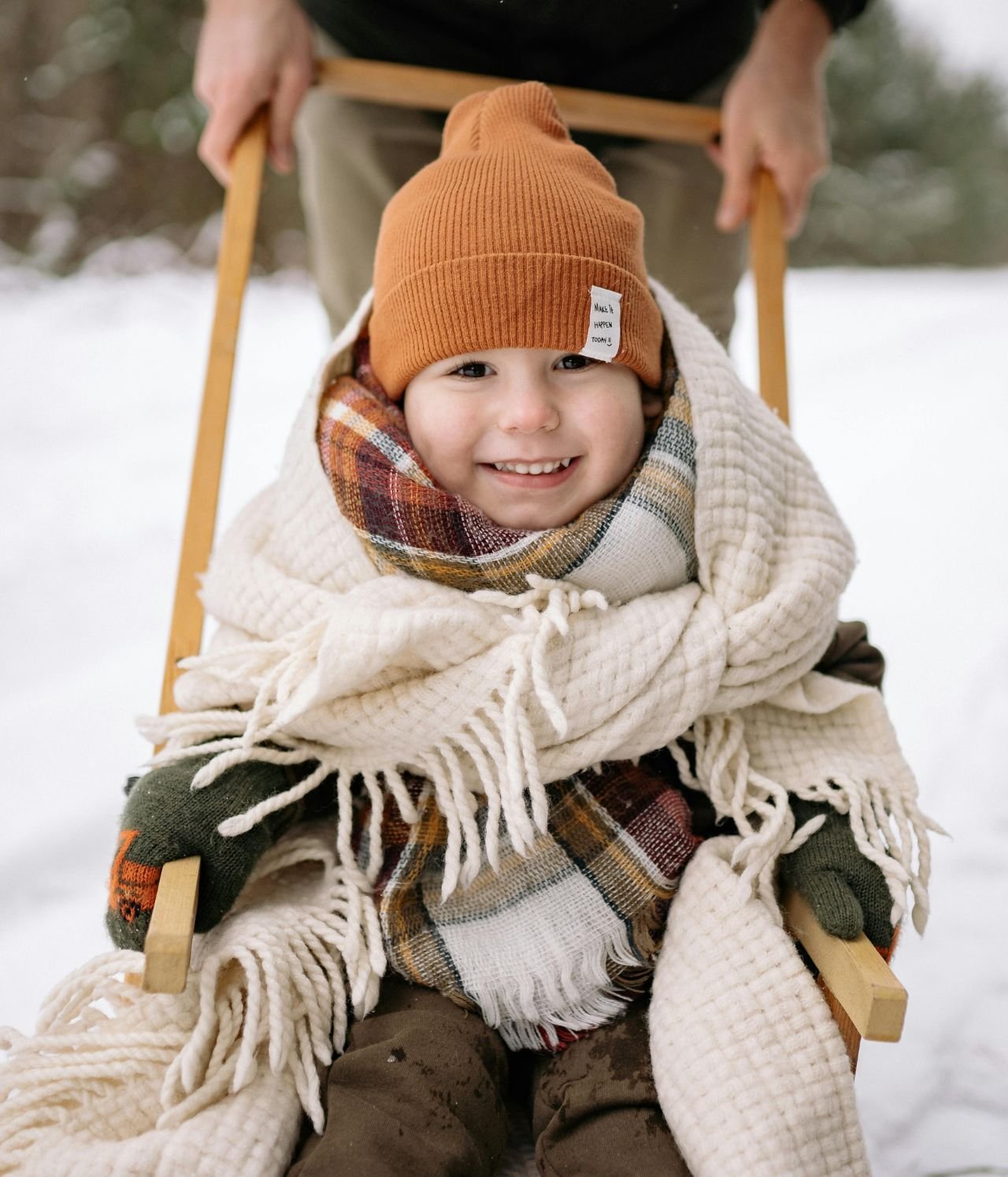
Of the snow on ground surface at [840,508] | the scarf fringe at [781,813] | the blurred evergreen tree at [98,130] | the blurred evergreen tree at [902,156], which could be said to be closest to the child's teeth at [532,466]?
the scarf fringe at [781,813]

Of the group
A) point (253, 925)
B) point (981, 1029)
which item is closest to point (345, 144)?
point (253, 925)

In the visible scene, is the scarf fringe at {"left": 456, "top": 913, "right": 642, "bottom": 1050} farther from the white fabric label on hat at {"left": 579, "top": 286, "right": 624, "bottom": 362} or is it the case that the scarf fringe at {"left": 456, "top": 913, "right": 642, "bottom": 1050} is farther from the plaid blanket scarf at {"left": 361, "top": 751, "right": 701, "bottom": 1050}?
the white fabric label on hat at {"left": 579, "top": 286, "right": 624, "bottom": 362}

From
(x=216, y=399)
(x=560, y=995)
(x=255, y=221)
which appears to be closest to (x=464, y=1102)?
(x=560, y=995)

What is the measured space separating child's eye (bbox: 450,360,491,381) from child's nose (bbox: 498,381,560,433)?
0.03m

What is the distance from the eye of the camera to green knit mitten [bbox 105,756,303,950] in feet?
2.50

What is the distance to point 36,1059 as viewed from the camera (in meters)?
0.78

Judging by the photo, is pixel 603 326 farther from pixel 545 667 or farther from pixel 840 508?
pixel 840 508

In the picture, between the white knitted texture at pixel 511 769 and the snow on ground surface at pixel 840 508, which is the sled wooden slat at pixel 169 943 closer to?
the white knitted texture at pixel 511 769

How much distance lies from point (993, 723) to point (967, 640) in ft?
0.71

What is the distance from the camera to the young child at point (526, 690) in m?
0.78

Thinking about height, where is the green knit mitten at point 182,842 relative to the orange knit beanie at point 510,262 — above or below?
below

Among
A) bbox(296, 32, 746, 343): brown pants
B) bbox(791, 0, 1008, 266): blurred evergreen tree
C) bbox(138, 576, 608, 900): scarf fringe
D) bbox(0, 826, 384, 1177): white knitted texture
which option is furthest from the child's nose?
bbox(791, 0, 1008, 266): blurred evergreen tree

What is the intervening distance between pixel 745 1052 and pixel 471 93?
2.89 ft

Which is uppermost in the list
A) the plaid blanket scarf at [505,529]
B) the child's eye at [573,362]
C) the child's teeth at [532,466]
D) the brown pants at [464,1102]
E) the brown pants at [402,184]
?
the brown pants at [402,184]
